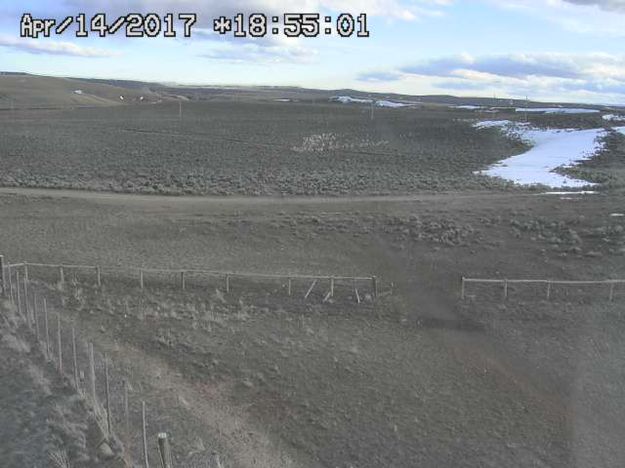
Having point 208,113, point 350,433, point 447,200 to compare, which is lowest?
point 350,433

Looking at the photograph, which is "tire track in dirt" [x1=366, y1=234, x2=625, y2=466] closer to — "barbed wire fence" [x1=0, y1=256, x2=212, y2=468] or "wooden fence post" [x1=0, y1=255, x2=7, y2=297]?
"barbed wire fence" [x1=0, y1=256, x2=212, y2=468]

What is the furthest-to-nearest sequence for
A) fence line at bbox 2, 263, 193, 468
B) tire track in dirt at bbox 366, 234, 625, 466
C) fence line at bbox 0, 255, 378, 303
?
fence line at bbox 0, 255, 378, 303, tire track in dirt at bbox 366, 234, 625, 466, fence line at bbox 2, 263, 193, 468

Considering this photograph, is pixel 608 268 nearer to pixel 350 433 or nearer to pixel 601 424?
pixel 601 424

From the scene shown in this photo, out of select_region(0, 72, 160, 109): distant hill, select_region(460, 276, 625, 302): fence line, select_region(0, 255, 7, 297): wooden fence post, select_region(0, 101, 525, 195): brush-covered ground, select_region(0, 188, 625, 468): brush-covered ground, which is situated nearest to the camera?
select_region(0, 188, 625, 468): brush-covered ground

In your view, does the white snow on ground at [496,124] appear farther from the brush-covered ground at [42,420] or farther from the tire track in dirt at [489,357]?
the brush-covered ground at [42,420]

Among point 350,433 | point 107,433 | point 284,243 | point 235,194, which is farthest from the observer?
point 235,194

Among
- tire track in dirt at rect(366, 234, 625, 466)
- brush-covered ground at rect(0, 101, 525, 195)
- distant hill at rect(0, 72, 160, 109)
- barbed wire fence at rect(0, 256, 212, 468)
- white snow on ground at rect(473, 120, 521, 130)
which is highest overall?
distant hill at rect(0, 72, 160, 109)

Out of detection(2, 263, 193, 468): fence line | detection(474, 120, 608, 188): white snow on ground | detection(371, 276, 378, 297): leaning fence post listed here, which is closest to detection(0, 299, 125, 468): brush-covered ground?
detection(2, 263, 193, 468): fence line

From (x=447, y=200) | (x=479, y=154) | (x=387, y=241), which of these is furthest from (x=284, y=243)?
(x=479, y=154)

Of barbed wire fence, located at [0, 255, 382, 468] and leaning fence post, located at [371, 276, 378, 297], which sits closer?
barbed wire fence, located at [0, 255, 382, 468]

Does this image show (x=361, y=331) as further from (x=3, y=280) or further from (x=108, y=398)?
(x=3, y=280)
